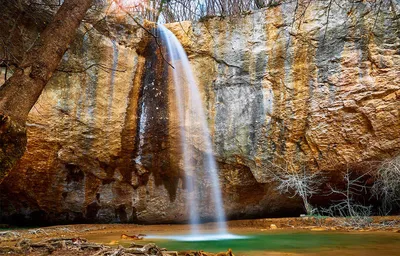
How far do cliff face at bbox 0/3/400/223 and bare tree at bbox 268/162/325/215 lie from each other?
181mm

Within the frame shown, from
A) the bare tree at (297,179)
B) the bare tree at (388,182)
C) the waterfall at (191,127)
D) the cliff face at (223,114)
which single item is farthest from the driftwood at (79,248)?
the bare tree at (388,182)

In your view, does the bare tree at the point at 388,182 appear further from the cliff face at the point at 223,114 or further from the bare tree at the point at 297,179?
the bare tree at the point at 297,179

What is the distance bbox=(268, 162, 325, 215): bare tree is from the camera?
7363 millimetres

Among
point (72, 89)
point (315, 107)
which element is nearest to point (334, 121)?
point (315, 107)

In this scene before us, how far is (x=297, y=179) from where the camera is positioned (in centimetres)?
741

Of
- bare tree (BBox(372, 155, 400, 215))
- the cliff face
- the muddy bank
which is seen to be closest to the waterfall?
the cliff face

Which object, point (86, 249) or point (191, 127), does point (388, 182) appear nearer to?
point (191, 127)

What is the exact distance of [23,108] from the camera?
215 centimetres

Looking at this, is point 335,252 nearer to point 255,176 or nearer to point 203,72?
point 255,176

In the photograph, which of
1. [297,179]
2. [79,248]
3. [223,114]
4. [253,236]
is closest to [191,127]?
[223,114]

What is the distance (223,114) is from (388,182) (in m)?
3.72

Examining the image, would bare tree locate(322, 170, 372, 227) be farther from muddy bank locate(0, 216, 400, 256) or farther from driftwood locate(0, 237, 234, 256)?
driftwood locate(0, 237, 234, 256)

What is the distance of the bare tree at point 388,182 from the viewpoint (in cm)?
677

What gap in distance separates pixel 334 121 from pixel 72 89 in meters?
5.73
